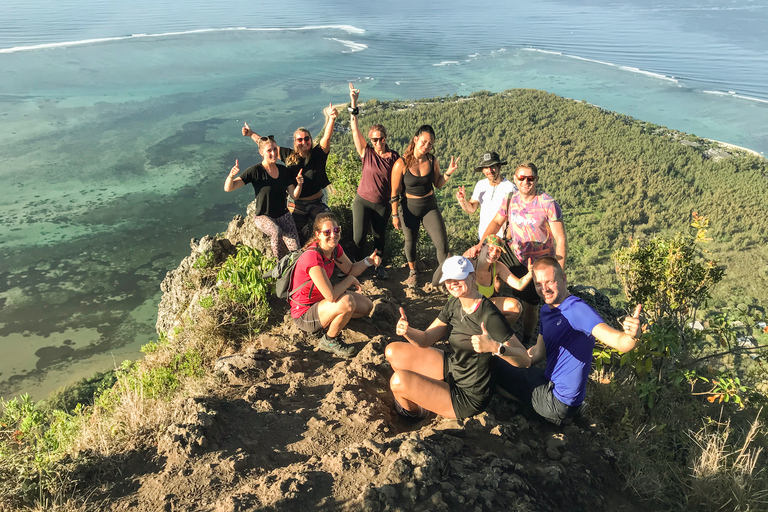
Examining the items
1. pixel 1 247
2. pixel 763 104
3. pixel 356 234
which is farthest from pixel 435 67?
pixel 356 234

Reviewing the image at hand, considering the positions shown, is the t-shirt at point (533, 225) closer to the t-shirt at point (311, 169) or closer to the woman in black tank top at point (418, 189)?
the woman in black tank top at point (418, 189)

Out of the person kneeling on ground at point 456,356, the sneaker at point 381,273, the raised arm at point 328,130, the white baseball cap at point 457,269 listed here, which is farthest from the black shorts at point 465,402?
the raised arm at point 328,130

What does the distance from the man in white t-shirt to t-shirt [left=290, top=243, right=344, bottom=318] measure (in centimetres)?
168

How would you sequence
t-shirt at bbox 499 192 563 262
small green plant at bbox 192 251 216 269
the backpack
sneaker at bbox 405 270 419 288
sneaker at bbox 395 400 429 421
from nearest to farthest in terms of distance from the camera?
sneaker at bbox 395 400 429 421 < t-shirt at bbox 499 192 563 262 < the backpack < sneaker at bbox 405 270 419 288 < small green plant at bbox 192 251 216 269

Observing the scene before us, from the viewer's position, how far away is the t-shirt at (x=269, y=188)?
5.51 m

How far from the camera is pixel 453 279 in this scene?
3240mm

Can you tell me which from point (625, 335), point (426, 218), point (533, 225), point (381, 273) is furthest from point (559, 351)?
point (381, 273)

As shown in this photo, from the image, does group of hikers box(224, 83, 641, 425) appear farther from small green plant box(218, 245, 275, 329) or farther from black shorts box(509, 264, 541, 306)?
small green plant box(218, 245, 275, 329)

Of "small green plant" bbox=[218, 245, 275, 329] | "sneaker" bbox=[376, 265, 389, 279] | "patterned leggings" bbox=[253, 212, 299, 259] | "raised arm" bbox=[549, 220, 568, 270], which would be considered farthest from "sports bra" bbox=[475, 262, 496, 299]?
"patterned leggings" bbox=[253, 212, 299, 259]

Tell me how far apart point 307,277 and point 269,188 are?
1705 mm

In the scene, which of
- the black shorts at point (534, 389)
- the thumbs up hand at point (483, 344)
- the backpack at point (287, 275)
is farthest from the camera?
the backpack at point (287, 275)

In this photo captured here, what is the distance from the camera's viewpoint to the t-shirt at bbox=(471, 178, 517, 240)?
4.95 metres

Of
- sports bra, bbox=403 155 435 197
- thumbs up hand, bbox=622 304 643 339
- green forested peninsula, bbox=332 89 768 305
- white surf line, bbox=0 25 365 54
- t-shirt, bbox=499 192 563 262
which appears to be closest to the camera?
thumbs up hand, bbox=622 304 643 339

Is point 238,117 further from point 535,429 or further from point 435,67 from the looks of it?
point 535,429
